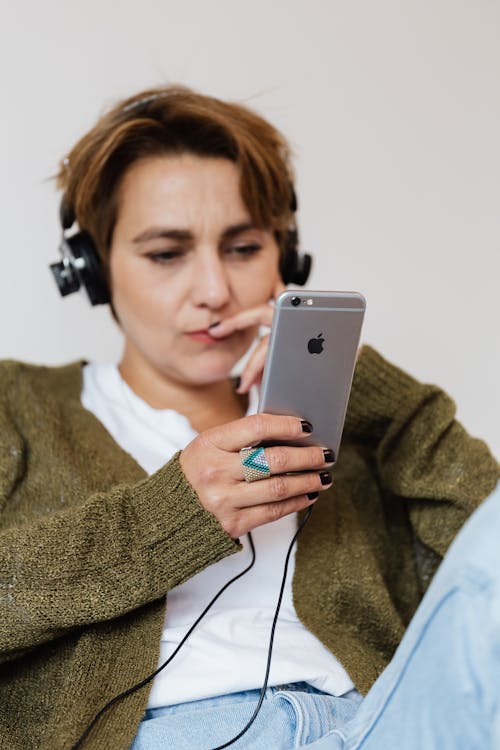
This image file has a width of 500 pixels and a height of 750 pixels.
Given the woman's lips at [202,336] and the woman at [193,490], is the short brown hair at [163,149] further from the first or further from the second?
the woman's lips at [202,336]

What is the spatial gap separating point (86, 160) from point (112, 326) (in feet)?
1.89

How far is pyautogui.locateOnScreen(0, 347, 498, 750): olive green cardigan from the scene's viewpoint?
972 millimetres

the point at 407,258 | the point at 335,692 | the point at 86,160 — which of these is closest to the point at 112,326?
the point at 86,160

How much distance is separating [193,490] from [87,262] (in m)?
0.53

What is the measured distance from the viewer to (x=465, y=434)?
4.41 ft

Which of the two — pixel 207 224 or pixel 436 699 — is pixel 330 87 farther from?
pixel 436 699

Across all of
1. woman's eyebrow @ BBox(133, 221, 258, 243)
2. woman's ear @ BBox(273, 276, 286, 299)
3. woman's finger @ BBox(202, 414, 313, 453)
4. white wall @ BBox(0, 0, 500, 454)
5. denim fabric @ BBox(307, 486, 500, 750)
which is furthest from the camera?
white wall @ BBox(0, 0, 500, 454)

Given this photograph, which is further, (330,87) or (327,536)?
(330,87)

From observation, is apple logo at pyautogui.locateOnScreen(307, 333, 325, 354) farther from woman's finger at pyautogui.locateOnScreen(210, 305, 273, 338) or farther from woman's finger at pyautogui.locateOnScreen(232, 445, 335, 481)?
woman's finger at pyautogui.locateOnScreen(210, 305, 273, 338)

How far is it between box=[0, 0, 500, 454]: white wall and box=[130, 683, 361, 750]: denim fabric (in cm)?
100

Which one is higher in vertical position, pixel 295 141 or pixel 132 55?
pixel 132 55

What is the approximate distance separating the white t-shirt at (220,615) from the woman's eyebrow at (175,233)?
25cm

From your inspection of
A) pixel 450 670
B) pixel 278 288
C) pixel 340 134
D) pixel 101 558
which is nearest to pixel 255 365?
pixel 278 288

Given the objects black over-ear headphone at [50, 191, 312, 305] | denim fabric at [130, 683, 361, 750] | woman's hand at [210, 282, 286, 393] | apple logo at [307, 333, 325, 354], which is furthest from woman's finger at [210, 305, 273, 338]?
denim fabric at [130, 683, 361, 750]
